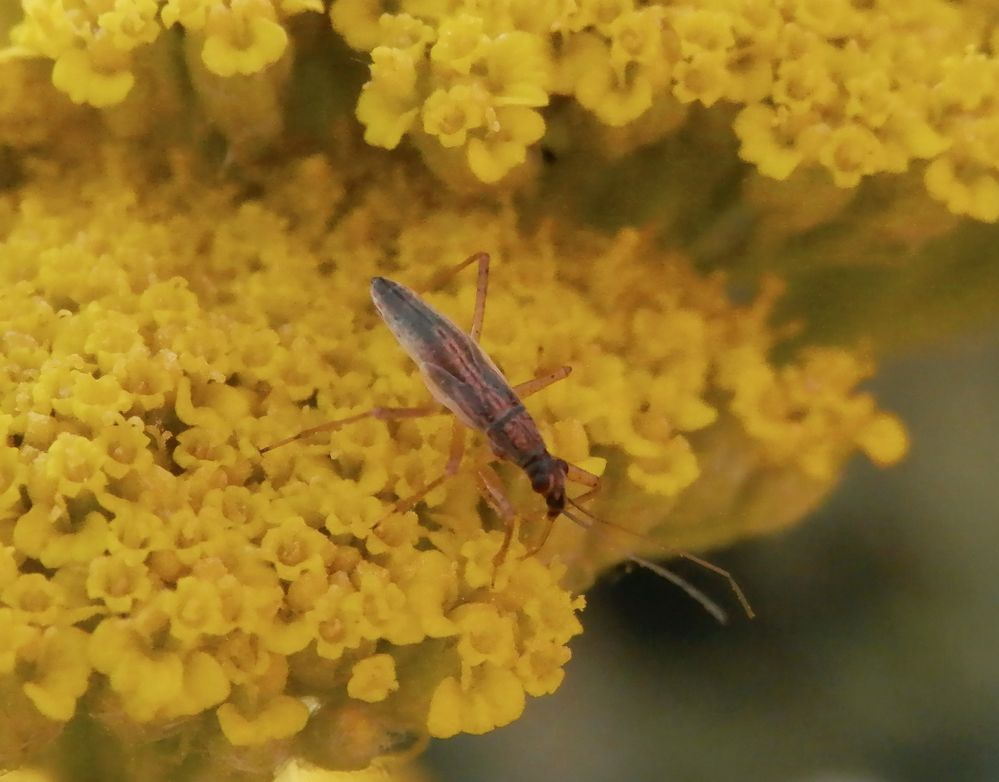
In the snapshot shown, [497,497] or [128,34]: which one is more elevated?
[128,34]

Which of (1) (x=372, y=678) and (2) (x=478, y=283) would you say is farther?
(2) (x=478, y=283)

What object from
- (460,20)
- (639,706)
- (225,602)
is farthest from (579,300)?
(639,706)

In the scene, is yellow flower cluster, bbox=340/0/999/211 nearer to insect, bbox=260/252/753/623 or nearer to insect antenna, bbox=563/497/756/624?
insect, bbox=260/252/753/623

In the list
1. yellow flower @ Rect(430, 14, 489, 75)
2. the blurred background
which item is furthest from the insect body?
the blurred background

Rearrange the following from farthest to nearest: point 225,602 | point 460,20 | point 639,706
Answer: point 639,706 < point 460,20 < point 225,602

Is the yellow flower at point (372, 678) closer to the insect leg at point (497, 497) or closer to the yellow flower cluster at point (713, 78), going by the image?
the insect leg at point (497, 497)

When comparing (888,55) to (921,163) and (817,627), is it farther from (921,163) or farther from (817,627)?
(817,627)

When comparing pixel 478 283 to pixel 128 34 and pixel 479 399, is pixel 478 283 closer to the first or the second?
pixel 479 399

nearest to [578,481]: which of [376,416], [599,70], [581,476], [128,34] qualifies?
[581,476]
